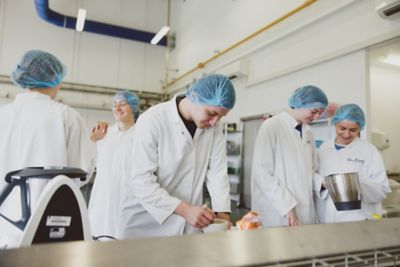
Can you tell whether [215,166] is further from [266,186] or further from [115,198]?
[115,198]

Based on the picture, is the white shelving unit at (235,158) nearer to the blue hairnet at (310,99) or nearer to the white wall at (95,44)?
the blue hairnet at (310,99)

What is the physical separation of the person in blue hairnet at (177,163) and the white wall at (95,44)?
600 cm

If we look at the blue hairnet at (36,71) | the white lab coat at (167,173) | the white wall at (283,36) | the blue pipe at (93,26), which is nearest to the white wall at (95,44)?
the blue pipe at (93,26)

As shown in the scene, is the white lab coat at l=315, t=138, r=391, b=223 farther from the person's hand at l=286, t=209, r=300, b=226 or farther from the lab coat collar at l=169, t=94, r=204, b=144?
the lab coat collar at l=169, t=94, r=204, b=144

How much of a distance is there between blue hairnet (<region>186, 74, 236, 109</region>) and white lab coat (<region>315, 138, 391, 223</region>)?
0.89 meters

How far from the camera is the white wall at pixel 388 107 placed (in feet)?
10.4

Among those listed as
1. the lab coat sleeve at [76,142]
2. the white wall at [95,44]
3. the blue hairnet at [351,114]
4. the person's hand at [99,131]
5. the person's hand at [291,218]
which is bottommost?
the person's hand at [291,218]

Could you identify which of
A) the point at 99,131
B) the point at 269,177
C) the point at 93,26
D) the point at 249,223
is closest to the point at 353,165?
the point at 269,177

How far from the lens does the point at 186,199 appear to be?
1241 millimetres

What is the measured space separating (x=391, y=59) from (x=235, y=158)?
8.29 feet

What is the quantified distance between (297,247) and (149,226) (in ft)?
2.88

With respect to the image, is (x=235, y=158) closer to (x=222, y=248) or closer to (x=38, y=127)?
(x=38, y=127)

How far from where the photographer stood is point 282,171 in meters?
1.50

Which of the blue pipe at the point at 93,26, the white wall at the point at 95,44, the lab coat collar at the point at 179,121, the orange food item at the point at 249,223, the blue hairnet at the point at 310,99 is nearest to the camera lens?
the orange food item at the point at 249,223
